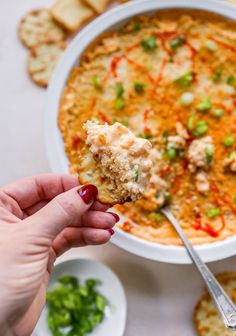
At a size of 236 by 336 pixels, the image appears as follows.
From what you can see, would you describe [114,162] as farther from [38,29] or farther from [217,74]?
[38,29]

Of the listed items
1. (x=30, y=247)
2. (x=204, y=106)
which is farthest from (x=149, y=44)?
(x=30, y=247)

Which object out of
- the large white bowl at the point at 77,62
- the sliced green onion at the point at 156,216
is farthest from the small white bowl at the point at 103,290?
the sliced green onion at the point at 156,216

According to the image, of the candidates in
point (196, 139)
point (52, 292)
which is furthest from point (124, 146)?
point (52, 292)

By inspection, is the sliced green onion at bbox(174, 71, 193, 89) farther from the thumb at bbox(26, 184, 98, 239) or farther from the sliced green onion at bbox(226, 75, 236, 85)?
the thumb at bbox(26, 184, 98, 239)

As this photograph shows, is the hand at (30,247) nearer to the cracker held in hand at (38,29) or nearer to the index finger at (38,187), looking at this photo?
the index finger at (38,187)

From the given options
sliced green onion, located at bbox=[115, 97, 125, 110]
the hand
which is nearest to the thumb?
the hand
